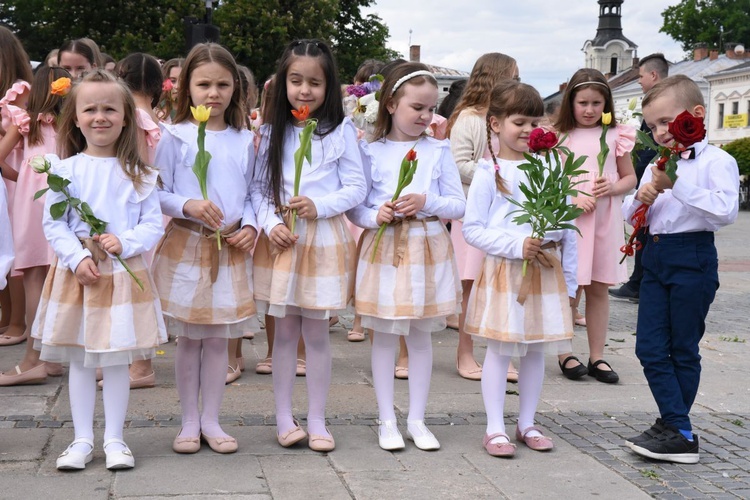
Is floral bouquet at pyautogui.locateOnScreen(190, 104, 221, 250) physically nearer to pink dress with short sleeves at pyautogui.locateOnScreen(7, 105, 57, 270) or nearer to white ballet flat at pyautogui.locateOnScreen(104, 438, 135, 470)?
white ballet flat at pyautogui.locateOnScreen(104, 438, 135, 470)

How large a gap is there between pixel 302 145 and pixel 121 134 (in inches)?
33.4

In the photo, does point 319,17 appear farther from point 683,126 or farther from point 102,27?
point 683,126

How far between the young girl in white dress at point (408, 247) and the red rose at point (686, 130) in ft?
3.64

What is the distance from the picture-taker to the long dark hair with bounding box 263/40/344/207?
Answer: 4930 mm

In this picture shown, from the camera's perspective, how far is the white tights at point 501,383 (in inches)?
199

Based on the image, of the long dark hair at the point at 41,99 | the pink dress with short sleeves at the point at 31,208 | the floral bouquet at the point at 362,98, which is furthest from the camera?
the floral bouquet at the point at 362,98

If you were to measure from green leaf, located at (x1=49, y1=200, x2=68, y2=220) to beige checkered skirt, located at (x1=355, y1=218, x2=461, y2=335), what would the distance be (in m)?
1.46

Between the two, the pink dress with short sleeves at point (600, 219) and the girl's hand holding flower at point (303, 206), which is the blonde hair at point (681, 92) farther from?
the girl's hand holding flower at point (303, 206)

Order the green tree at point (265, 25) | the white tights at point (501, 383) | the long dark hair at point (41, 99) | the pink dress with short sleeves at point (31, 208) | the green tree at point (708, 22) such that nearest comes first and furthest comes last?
the white tights at point (501, 383) < the long dark hair at point (41, 99) < the pink dress with short sleeves at point (31, 208) < the green tree at point (265, 25) < the green tree at point (708, 22)

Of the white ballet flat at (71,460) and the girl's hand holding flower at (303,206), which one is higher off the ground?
the girl's hand holding flower at (303,206)

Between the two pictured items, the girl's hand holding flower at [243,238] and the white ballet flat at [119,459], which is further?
the girl's hand holding flower at [243,238]

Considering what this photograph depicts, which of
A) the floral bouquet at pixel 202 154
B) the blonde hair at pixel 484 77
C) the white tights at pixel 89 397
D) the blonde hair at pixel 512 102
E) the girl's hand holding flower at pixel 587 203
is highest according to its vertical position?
the blonde hair at pixel 484 77

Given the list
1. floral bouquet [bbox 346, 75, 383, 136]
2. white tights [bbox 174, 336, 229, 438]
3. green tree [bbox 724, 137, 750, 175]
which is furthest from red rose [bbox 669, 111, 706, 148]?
green tree [bbox 724, 137, 750, 175]

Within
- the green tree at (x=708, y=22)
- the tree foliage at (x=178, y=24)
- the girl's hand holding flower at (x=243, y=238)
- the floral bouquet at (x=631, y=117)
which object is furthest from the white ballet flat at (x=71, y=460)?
the green tree at (x=708, y=22)
